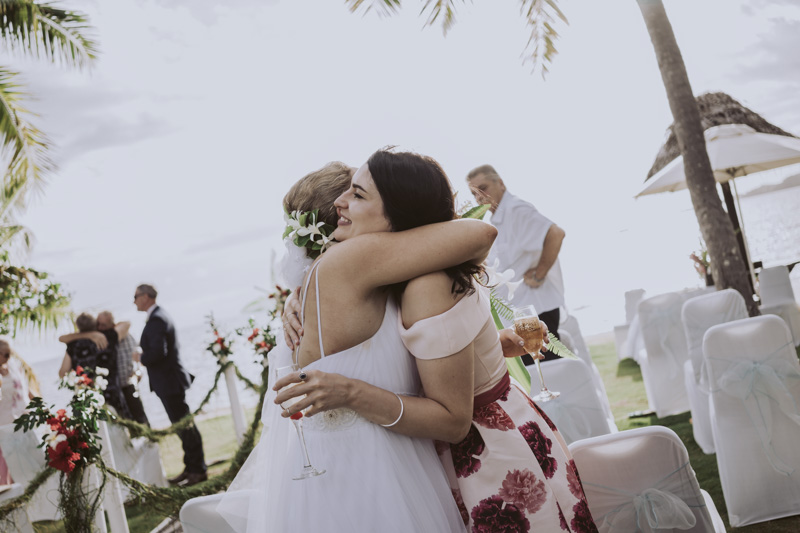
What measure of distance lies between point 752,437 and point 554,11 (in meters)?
5.63

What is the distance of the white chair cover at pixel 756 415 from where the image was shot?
3451 mm

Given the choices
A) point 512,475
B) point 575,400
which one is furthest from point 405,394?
point 575,400

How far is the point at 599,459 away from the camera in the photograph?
2.07 meters

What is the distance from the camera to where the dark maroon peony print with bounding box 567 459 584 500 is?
78.5 inches

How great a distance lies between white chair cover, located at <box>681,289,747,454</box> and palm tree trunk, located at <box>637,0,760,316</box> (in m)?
1.99

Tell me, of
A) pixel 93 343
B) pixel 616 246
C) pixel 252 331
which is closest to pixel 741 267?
pixel 252 331

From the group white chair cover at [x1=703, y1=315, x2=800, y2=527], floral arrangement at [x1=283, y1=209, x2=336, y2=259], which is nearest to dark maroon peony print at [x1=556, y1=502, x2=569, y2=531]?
A: floral arrangement at [x1=283, y1=209, x2=336, y2=259]

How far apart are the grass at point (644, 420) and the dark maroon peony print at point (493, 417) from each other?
236 cm

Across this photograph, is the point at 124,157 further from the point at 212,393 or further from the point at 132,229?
the point at 212,393

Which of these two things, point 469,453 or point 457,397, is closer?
point 457,397

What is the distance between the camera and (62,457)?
437 centimetres

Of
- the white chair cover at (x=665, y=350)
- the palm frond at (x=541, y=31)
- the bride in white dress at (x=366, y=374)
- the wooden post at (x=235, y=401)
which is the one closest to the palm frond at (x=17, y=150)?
the wooden post at (x=235, y=401)

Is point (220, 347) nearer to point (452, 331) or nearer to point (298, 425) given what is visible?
point (298, 425)

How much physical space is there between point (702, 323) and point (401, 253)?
3618mm
